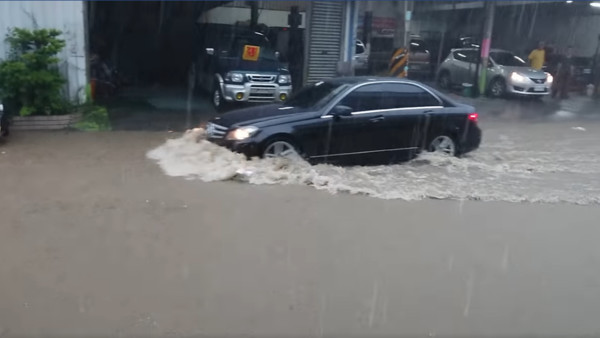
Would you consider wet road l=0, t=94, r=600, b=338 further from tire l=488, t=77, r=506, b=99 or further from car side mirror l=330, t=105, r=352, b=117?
tire l=488, t=77, r=506, b=99

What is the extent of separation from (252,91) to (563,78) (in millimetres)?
11799

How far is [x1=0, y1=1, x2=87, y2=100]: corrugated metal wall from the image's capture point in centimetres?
1149

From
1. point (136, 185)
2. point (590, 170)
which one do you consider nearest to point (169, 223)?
point (136, 185)

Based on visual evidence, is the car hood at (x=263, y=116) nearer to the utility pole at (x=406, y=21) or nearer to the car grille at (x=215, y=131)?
the car grille at (x=215, y=131)

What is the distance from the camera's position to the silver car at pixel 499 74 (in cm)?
1822

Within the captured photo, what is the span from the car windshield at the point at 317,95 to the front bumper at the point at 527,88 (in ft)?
36.5

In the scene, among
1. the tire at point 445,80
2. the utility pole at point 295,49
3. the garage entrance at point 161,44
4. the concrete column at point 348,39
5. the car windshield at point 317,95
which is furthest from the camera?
the tire at point 445,80

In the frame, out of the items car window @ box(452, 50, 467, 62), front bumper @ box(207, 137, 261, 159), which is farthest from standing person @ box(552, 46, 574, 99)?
front bumper @ box(207, 137, 261, 159)

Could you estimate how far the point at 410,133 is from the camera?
8789mm

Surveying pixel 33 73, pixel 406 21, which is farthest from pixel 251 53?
pixel 33 73

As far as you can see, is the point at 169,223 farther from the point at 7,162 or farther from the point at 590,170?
the point at 590,170

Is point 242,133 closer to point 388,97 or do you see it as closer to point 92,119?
point 388,97

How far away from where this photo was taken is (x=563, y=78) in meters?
19.9

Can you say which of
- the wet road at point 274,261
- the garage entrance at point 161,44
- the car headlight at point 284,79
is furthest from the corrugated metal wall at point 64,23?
the wet road at point 274,261
